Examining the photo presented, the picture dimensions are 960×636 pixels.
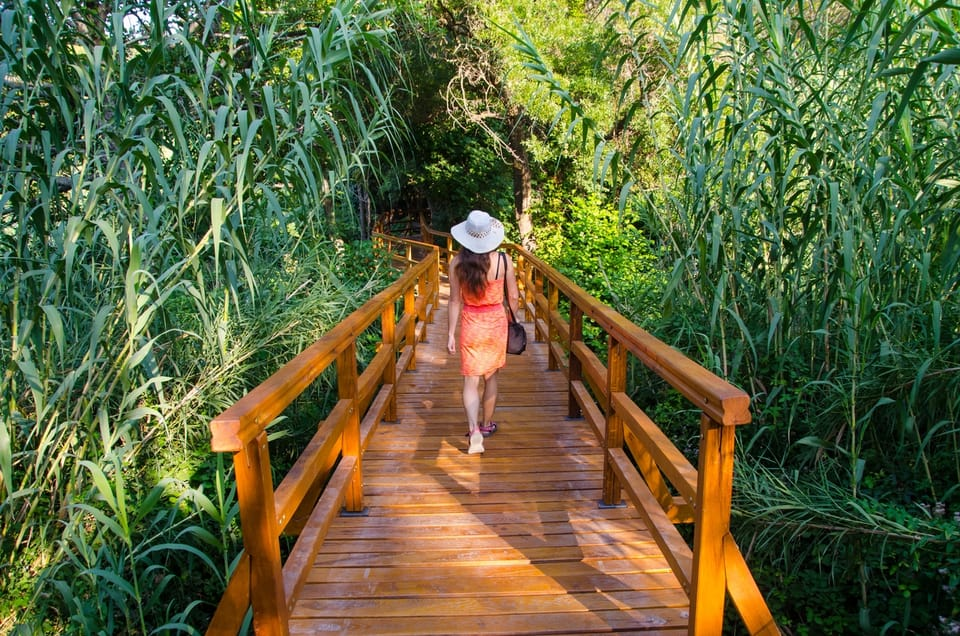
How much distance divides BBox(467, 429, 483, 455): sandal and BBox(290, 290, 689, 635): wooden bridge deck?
0.21 feet

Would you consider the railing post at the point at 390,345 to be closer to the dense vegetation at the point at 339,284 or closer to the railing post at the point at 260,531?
the dense vegetation at the point at 339,284

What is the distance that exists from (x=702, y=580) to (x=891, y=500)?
154 cm

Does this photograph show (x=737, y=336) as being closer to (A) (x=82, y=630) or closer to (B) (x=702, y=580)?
(B) (x=702, y=580)

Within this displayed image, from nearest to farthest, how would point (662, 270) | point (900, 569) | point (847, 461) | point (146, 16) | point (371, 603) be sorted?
point (371, 603)
point (900, 569)
point (847, 461)
point (146, 16)
point (662, 270)

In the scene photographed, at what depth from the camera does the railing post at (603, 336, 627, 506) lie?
266 cm

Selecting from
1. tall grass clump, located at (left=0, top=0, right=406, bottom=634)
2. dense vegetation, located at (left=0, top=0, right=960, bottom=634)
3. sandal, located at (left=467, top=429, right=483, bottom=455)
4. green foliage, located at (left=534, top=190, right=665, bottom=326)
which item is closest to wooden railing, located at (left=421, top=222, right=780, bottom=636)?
dense vegetation, located at (left=0, top=0, right=960, bottom=634)

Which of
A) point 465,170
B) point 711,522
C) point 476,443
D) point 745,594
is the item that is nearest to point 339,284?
point 476,443

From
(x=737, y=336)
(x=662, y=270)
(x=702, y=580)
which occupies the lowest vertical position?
(x=702, y=580)

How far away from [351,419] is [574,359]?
5.74ft

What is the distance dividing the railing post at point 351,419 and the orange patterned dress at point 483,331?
100 cm

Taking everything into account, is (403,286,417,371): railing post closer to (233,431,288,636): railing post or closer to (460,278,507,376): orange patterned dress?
(460,278,507,376): orange patterned dress

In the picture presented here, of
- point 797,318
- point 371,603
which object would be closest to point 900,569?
point 797,318

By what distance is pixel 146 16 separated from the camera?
3.91m

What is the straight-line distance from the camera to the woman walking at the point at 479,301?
11.5 feet
